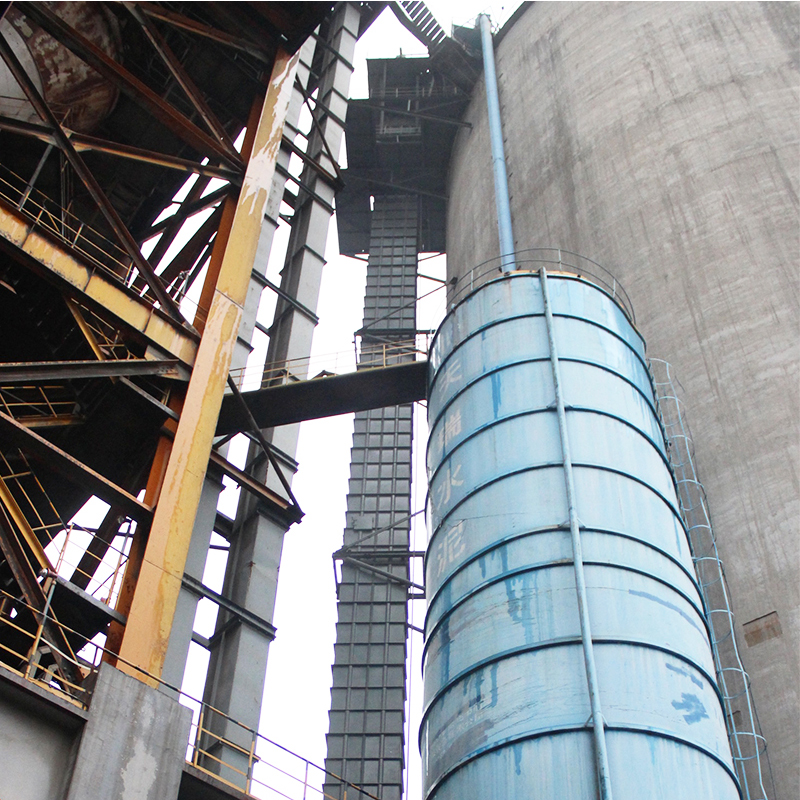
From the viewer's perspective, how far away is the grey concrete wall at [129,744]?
921 centimetres

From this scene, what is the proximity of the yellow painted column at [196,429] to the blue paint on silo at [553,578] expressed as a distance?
3.28 m

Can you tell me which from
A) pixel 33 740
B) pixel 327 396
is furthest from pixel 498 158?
pixel 33 740

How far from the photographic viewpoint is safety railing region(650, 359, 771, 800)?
12.8m

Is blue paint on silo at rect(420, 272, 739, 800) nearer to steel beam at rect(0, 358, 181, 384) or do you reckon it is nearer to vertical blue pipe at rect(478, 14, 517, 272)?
steel beam at rect(0, 358, 181, 384)

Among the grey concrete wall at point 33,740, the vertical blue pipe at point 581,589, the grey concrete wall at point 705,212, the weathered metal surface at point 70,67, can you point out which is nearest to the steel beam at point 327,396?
the vertical blue pipe at point 581,589

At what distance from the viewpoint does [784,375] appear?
15.8m

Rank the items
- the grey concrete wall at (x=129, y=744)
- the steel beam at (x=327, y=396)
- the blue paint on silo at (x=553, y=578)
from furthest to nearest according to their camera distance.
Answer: the steel beam at (x=327, y=396), the blue paint on silo at (x=553, y=578), the grey concrete wall at (x=129, y=744)

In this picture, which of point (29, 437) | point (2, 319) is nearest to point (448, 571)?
point (29, 437)

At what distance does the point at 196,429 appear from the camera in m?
13.3

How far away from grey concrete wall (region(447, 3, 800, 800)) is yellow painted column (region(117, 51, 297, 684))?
24.2ft

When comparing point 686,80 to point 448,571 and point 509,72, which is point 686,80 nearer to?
point 509,72

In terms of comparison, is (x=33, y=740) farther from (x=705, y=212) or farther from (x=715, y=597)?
(x=705, y=212)

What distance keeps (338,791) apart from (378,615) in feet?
13.5

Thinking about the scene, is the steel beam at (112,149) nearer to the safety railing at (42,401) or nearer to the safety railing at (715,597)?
the safety railing at (42,401)
